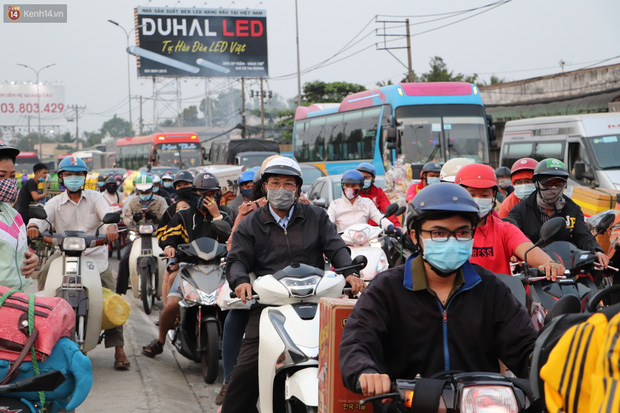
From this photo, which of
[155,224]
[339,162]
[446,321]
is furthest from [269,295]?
[339,162]

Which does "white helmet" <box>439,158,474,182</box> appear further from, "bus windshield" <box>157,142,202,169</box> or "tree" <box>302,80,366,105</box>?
"tree" <box>302,80,366,105</box>

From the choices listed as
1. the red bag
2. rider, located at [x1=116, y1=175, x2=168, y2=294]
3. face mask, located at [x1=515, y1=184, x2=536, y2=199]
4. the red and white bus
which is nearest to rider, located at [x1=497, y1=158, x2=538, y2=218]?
face mask, located at [x1=515, y1=184, x2=536, y2=199]

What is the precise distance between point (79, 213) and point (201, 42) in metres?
52.0

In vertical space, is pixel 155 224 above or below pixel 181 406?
above

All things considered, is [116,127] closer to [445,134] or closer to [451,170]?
[445,134]

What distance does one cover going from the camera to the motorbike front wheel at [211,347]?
293 inches

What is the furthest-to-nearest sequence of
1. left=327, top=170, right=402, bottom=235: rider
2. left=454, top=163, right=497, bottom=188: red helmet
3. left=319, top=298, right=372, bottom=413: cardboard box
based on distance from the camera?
left=327, top=170, right=402, bottom=235: rider, left=454, top=163, right=497, bottom=188: red helmet, left=319, top=298, right=372, bottom=413: cardboard box

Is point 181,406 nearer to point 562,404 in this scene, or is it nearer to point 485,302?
point 485,302

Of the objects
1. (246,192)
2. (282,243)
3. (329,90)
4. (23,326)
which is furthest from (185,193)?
(329,90)

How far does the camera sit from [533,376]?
2432mm

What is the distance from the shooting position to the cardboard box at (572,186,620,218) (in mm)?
13406

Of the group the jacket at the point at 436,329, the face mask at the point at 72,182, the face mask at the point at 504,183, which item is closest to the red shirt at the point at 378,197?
the face mask at the point at 504,183

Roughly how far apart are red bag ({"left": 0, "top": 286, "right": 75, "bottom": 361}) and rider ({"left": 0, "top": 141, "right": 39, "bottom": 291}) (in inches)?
33.3

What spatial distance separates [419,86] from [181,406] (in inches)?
609
